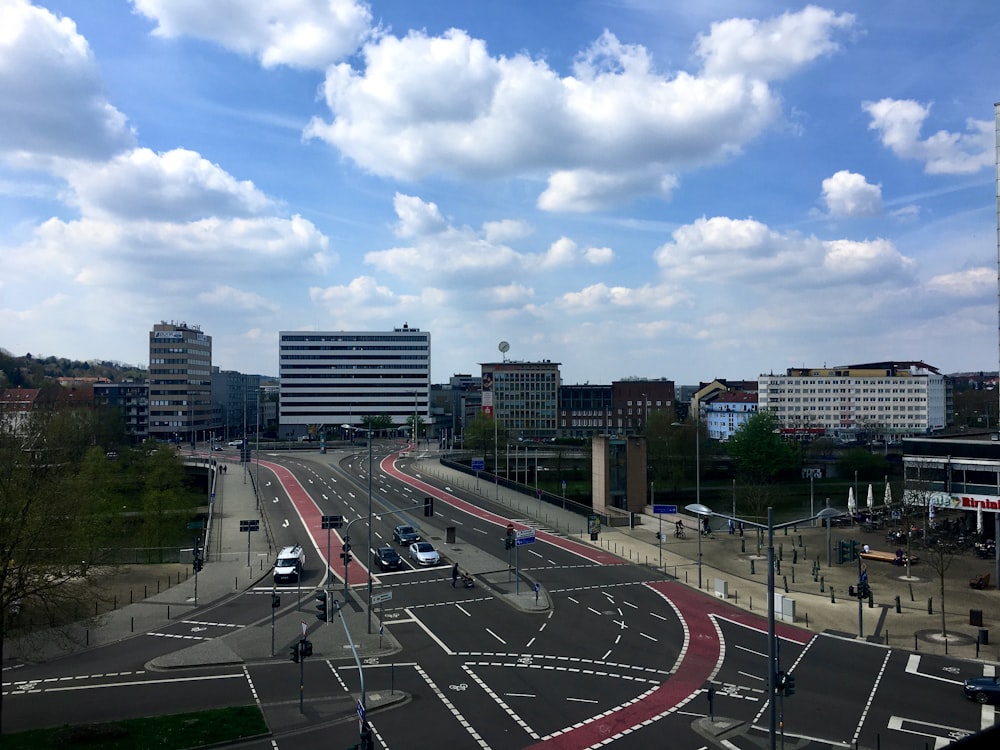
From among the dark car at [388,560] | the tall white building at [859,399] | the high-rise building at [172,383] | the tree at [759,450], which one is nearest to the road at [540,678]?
the dark car at [388,560]

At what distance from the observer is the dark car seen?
46500 millimetres

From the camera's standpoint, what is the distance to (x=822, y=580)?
135ft

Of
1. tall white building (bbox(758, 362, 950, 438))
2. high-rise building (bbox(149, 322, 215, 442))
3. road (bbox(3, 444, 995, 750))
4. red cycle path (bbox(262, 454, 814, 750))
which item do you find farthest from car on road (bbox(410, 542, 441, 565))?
tall white building (bbox(758, 362, 950, 438))

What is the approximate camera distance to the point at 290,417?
166 metres

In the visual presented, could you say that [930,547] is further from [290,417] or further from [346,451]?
[290,417]

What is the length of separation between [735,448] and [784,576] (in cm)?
5691

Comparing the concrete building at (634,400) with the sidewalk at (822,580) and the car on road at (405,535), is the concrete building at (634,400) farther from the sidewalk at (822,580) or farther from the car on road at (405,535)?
the car on road at (405,535)

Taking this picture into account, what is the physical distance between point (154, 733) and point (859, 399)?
545 ft

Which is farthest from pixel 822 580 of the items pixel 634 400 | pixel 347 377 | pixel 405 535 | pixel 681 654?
pixel 347 377

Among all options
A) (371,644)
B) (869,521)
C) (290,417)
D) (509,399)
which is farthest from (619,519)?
(290,417)

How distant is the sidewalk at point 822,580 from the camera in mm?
32625

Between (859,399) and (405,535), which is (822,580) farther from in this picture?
(859,399)

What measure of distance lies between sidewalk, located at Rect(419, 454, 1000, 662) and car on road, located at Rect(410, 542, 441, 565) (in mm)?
13241

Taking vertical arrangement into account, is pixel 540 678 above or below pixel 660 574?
above
